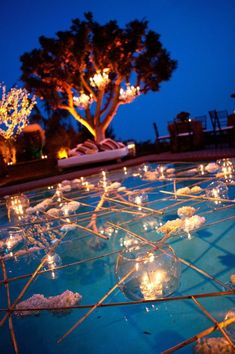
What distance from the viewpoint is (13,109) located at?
11.8 m

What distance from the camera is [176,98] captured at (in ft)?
239

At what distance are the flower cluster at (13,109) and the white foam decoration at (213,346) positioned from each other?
35.9 ft

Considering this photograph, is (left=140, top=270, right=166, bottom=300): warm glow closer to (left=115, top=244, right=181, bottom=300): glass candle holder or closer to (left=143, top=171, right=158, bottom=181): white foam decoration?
(left=115, top=244, right=181, bottom=300): glass candle holder

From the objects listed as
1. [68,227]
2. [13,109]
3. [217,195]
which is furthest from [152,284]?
[13,109]

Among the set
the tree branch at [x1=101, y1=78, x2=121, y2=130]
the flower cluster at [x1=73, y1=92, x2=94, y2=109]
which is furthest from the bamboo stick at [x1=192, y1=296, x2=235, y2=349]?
the tree branch at [x1=101, y1=78, x2=121, y2=130]

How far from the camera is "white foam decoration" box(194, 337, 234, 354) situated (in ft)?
3.65

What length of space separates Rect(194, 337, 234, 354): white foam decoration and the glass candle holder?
34 cm

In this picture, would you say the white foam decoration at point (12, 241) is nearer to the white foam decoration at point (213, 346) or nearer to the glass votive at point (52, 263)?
the glass votive at point (52, 263)

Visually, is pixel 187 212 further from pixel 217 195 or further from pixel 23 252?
pixel 23 252

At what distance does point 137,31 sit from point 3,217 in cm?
958

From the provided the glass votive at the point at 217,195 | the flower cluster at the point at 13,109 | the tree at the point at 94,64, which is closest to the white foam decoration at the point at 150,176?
the glass votive at the point at 217,195

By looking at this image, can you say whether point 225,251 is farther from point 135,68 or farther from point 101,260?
point 135,68

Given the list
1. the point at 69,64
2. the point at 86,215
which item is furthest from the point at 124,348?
the point at 69,64

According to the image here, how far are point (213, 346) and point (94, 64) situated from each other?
1163 cm
